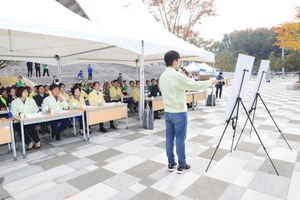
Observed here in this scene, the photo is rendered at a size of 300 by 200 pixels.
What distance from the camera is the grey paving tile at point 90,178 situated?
2.82 metres

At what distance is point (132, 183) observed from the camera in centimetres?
283

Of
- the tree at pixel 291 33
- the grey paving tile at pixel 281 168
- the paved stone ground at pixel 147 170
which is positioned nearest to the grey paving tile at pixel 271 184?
the paved stone ground at pixel 147 170

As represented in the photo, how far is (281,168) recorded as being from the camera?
10.3 feet

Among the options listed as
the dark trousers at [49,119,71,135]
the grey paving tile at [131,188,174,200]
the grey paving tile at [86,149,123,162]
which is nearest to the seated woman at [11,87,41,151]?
the dark trousers at [49,119,71,135]

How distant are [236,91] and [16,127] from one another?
171 inches

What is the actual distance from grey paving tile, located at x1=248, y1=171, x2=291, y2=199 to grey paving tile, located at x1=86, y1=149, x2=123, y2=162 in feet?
7.79

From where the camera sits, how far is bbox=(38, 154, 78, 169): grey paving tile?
11.5 ft

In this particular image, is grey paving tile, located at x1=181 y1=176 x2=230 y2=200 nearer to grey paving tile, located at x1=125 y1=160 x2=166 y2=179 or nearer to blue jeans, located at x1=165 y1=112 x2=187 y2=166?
blue jeans, located at x1=165 y1=112 x2=187 y2=166

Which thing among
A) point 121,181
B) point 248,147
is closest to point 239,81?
point 248,147

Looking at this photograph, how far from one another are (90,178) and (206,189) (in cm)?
166

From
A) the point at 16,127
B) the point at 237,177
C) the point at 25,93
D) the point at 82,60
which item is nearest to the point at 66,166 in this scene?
the point at 16,127

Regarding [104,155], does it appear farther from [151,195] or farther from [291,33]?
[291,33]

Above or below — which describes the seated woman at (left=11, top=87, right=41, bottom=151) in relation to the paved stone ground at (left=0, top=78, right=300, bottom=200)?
above

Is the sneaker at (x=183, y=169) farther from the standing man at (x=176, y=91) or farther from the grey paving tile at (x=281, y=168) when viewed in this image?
the grey paving tile at (x=281, y=168)
